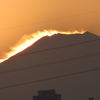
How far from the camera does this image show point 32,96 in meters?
67.5

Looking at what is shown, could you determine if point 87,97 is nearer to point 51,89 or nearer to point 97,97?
point 97,97

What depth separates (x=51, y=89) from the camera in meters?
69.5

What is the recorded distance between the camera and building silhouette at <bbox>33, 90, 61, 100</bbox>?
209 feet

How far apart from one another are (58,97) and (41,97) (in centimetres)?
363

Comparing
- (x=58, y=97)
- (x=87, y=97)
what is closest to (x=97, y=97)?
(x=87, y=97)

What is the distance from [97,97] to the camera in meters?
68.6

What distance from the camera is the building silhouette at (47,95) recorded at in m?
63.6

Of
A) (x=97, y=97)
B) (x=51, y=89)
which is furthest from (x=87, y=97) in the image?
(x=51, y=89)

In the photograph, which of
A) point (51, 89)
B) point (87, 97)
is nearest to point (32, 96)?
point (51, 89)

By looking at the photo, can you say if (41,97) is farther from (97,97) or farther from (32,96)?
(97,97)

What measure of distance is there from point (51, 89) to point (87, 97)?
18.7 feet

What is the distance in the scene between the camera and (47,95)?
A: 64688mm

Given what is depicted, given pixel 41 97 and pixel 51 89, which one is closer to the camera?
pixel 41 97

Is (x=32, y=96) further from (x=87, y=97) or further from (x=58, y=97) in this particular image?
(x=87, y=97)
